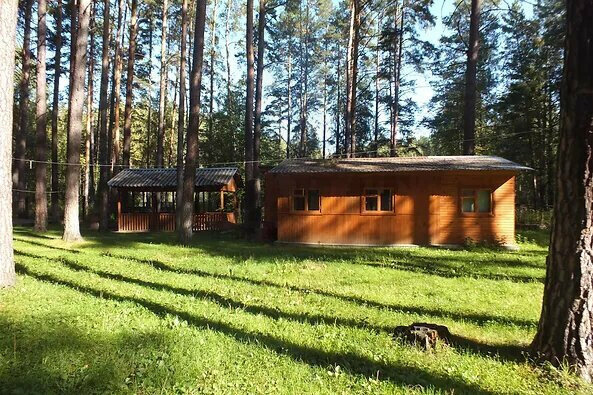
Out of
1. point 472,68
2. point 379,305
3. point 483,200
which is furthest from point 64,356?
point 472,68

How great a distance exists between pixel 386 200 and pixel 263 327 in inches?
452

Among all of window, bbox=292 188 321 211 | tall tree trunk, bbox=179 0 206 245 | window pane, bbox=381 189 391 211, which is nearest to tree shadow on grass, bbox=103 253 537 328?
tall tree trunk, bbox=179 0 206 245

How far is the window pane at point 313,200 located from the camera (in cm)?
1658

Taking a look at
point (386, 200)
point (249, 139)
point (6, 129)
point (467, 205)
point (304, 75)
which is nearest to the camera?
point (6, 129)

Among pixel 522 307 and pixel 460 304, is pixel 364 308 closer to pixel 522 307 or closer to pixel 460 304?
pixel 460 304

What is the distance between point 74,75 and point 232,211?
1292cm

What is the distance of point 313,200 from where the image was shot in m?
16.6

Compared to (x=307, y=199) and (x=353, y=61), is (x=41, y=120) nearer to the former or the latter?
(x=307, y=199)

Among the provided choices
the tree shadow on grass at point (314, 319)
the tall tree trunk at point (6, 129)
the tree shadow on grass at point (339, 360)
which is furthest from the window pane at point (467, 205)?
the tall tree trunk at point (6, 129)

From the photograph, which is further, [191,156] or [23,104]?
[23,104]

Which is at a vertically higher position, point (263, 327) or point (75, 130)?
point (75, 130)

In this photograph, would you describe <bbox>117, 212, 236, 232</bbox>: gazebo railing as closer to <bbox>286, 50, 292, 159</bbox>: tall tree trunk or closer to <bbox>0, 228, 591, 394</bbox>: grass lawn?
<bbox>0, 228, 591, 394</bbox>: grass lawn

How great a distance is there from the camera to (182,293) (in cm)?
732

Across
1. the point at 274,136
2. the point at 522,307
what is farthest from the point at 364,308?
the point at 274,136
